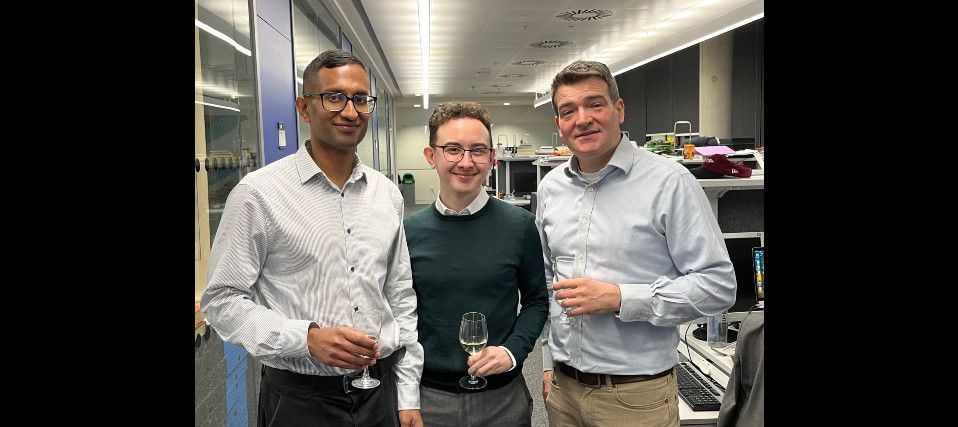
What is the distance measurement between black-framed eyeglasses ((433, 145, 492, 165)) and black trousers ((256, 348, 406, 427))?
48 cm

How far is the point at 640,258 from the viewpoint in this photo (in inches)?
52.9

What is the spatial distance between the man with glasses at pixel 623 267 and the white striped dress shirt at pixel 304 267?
0.35m

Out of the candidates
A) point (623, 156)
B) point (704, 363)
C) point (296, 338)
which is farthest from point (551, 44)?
point (296, 338)

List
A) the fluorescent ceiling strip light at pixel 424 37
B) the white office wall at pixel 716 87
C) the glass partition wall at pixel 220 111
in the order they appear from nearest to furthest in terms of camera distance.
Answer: the glass partition wall at pixel 220 111 → the fluorescent ceiling strip light at pixel 424 37 → the white office wall at pixel 716 87

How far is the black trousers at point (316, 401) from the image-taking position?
1174 millimetres

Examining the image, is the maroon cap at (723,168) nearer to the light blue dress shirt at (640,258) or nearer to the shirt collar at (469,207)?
the light blue dress shirt at (640,258)

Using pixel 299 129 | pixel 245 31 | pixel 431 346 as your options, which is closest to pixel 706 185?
pixel 431 346

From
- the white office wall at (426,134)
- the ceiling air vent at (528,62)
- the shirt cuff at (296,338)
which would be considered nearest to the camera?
the shirt cuff at (296,338)

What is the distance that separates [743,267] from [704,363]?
0.40 m

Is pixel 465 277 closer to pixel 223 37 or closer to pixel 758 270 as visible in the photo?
pixel 758 270

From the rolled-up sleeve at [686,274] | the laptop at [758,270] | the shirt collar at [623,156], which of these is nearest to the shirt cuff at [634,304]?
the rolled-up sleeve at [686,274]
